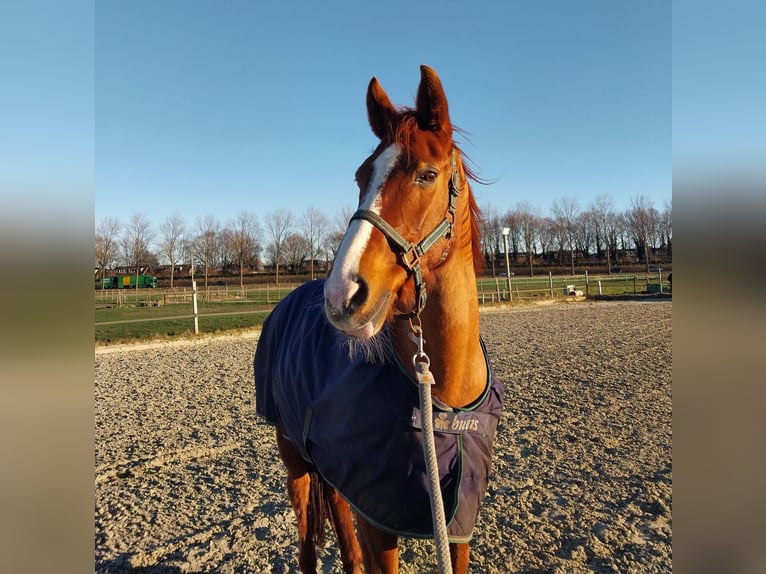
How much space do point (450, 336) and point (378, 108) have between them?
37.3 inches

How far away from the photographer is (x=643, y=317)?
1502 cm

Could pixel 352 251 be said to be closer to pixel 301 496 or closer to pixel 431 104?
pixel 431 104

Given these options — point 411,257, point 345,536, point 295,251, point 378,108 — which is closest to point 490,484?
point 345,536

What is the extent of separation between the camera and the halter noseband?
130cm

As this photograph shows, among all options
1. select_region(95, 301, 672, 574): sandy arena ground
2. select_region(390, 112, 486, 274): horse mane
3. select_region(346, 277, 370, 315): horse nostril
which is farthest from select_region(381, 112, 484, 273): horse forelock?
select_region(95, 301, 672, 574): sandy arena ground

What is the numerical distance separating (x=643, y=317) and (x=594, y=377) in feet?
32.6

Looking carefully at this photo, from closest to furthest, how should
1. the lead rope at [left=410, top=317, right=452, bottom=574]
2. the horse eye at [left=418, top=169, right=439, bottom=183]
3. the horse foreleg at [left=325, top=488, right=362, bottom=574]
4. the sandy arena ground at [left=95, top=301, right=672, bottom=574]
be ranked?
the lead rope at [left=410, top=317, right=452, bottom=574], the horse eye at [left=418, top=169, right=439, bottom=183], the horse foreleg at [left=325, top=488, right=362, bottom=574], the sandy arena ground at [left=95, top=301, right=672, bottom=574]

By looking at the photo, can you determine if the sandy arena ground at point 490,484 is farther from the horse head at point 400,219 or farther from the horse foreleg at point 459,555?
A: the horse head at point 400,219

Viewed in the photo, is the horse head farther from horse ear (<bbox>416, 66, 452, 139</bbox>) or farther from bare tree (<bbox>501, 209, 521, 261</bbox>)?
bare tree (<bbox>501, 209, 521, 261</bbox>)

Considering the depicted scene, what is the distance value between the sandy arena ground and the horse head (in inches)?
86.8

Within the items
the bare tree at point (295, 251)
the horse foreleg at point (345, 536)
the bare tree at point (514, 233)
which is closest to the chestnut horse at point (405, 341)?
the horse foreleg at point (345, 536)
